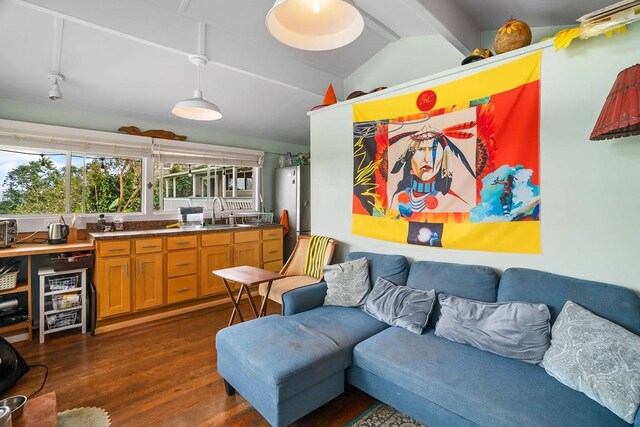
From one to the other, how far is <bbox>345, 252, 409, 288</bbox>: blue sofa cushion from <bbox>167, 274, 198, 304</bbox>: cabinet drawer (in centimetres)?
223

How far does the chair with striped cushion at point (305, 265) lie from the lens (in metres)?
3.03

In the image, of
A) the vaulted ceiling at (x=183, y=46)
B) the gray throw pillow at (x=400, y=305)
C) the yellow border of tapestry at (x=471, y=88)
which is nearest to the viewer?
the yellow border of tapestry at (x=471, y=88)

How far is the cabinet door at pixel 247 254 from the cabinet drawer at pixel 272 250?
11cm

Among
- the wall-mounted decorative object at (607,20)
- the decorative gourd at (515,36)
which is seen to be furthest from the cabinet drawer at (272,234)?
the wall-mounted decorative object at (607,20)

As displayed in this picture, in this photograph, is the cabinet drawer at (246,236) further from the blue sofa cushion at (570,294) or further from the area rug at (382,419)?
the blue sofa cushion at (570,294)

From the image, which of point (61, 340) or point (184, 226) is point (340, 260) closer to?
point (184, 226)

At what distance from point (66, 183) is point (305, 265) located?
2845 millimetres

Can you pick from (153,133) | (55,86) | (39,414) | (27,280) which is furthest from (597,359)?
(153,133)

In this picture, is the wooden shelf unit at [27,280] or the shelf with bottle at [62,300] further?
the shelf with bottle at [62,300]

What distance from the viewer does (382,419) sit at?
1.81m

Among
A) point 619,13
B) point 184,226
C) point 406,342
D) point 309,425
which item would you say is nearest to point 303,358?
point 309,425

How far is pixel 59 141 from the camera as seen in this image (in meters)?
3.23

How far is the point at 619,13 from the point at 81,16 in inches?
128

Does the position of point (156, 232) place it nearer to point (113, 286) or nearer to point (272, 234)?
point (113, 286)
